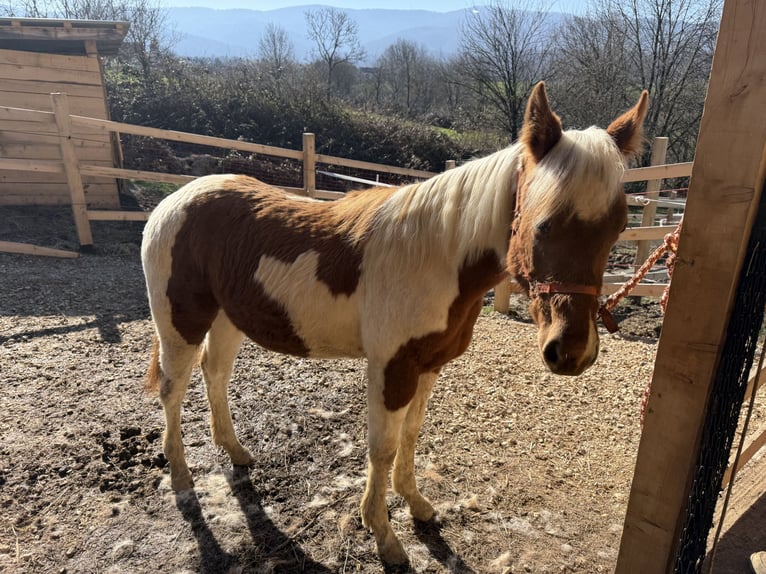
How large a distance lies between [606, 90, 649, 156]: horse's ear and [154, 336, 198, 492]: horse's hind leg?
2365mm

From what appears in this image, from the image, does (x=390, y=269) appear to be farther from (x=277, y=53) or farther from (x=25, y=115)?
(x=277, y=53)

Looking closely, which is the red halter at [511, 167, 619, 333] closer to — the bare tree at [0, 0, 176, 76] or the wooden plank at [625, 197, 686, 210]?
the wooden plank at [625, 197, 686, 210]

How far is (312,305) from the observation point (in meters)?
2.15

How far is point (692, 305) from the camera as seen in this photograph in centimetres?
115

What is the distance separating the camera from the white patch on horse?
212 cm

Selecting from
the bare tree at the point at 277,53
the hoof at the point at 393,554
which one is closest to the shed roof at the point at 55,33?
the hoof at the point at 393,554

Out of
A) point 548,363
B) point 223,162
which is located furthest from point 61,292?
point 223,162

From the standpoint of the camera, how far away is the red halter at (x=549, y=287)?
1421 millimetres

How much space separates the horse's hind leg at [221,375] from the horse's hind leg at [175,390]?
19cm

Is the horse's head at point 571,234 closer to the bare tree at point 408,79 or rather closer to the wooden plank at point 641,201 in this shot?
the wooden plank at point 641,201

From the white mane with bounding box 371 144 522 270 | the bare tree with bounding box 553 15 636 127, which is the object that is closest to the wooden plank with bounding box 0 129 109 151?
the white mane with bounding box 371 144 522 270

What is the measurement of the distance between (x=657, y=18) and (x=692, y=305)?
20112mm

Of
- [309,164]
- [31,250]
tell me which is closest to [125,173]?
[31,250]

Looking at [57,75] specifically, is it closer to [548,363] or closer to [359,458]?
[359,458]
